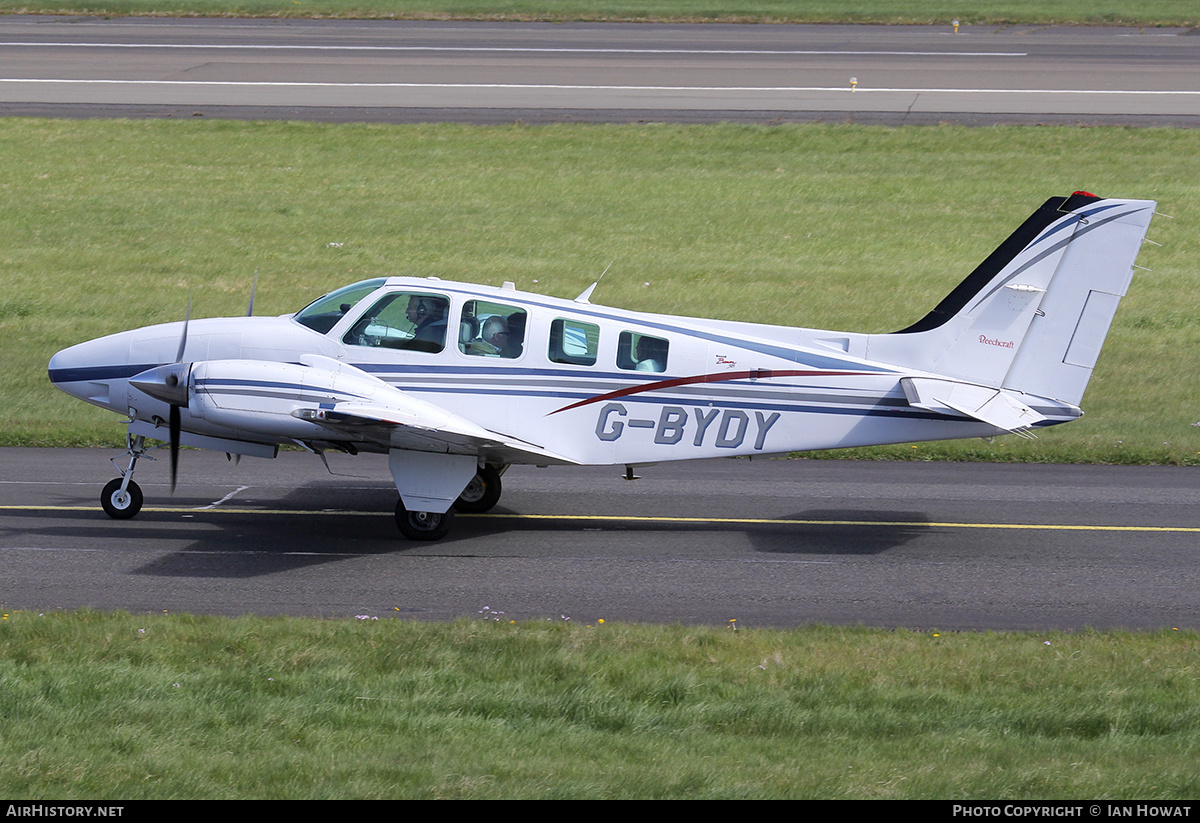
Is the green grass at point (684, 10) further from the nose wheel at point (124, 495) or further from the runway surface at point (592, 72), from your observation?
the nose wheel at point (124, 495)

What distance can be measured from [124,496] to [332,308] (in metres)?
3.14

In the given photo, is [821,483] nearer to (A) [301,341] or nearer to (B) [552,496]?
(B) [552,496]

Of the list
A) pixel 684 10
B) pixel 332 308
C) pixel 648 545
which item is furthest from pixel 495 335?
pixel 684 10

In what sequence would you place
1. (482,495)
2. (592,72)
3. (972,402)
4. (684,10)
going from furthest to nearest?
(684,10) < (592,72) < (482,495) < (972,402)

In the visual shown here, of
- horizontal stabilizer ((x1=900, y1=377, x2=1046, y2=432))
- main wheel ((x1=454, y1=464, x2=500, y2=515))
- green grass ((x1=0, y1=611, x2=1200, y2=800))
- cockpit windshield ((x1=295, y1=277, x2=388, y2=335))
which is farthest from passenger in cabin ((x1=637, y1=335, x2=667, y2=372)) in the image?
green grass ((x1=0, y1=611, x2=1200, y2=800))

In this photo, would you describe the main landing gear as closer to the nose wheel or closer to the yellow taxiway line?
the nose wheel

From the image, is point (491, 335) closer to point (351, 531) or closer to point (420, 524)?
point (420, 524)

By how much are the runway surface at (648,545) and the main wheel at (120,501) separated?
0.47 ft

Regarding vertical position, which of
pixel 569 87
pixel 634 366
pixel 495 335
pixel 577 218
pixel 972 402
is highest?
pixel 569 87

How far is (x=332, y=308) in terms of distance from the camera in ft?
43.3

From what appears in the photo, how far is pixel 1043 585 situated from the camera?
11836 millimetres

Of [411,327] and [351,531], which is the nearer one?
[411,327]

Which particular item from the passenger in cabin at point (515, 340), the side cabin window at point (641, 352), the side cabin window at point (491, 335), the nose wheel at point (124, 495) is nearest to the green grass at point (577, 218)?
the nose wheel at point (124, 495)

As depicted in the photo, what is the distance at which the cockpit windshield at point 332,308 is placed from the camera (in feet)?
43.0
